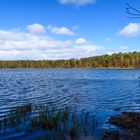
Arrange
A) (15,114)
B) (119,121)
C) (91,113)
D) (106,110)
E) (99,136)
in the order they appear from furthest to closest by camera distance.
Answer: (106,110)
(91,113)
(15,114)
(119,121)
(99,136)

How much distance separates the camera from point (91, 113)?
2470 centimetres

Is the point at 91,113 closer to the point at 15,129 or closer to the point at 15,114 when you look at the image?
the point at 15,114

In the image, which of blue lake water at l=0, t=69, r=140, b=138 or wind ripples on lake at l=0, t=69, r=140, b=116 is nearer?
blue lake water at l=0, t=69, r=140, b=138

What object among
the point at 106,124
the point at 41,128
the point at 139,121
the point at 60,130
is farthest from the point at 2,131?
the point at 139,121

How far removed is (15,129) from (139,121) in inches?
297

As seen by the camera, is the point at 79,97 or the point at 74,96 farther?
the point at 74,96

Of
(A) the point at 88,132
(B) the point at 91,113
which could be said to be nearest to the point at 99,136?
(A) the point at 88,132

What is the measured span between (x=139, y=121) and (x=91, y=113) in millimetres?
6272

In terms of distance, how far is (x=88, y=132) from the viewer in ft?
58.3

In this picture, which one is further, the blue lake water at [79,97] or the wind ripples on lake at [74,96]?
the wind ripples on lake at [74,96]

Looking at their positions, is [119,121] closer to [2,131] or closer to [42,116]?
[42,116]

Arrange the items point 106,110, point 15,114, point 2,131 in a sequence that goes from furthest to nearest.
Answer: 1. point 106,110
2. point 15,114
3. point 2,131

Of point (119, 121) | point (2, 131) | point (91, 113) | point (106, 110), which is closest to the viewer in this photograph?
point (2, 131)

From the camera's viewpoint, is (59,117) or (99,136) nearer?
(99,136)
